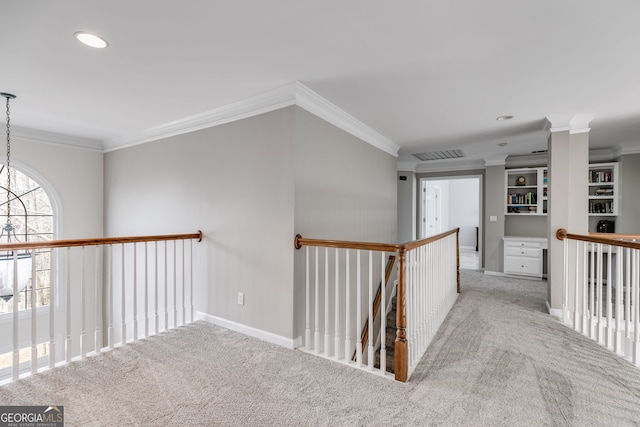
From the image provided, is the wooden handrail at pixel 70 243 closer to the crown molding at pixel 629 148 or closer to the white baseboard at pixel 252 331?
the white baseboard at pixel 252 331

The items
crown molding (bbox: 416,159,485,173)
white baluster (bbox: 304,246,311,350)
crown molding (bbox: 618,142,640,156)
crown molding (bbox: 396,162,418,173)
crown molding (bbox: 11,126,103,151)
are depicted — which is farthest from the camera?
crown molding (bbox: 396,162,418,173)

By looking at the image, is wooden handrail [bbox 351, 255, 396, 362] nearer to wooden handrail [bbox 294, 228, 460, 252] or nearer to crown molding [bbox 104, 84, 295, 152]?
wooden handrail [bbox 294, 228, 460, 252]

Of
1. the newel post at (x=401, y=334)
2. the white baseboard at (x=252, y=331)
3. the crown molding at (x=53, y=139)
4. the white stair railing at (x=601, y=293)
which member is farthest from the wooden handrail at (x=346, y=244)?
the crown molding at (x=53, y=139)

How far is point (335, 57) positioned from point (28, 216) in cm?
477

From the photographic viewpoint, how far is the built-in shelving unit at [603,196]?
4.93 m

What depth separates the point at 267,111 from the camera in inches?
111

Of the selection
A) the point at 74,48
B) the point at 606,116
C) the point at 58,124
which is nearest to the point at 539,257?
the point at 606,116

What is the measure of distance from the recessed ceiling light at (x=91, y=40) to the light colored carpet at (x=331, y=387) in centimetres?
228

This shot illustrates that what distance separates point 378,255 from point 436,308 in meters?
1.32

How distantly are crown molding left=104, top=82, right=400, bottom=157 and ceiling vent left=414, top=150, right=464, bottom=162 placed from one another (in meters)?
1.49

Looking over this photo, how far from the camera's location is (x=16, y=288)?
7.09ft

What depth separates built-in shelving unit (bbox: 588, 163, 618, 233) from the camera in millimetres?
4930

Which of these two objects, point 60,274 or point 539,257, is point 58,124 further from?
point 539,257

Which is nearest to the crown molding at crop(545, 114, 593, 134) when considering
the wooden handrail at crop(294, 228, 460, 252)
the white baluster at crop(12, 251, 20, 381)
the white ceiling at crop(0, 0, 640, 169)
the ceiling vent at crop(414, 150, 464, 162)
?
the white ceiling at crop(0, 0, 640, 169)
